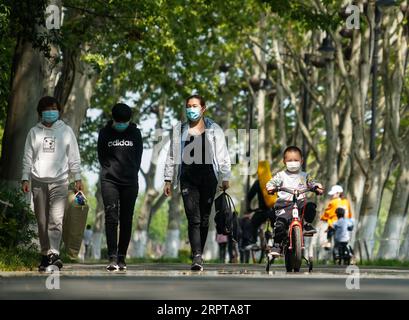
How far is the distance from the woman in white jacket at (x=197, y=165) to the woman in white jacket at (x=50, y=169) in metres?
1.08

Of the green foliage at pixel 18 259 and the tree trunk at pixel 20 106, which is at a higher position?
the tree trunk at pixel 20 106

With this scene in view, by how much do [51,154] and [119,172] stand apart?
749mm

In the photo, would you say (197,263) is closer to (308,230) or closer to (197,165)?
(197,165)

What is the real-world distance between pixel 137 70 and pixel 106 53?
10193 mm

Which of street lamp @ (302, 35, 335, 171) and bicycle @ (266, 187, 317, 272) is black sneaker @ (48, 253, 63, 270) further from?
street lamp @ (302, 35, 335, 171)

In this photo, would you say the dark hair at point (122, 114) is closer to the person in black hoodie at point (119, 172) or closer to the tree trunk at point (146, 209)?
the person in black hoodie at point (119, 172)

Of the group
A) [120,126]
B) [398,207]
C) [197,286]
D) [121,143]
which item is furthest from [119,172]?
[398,207]

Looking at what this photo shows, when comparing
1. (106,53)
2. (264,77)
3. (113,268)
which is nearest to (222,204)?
(113,268)

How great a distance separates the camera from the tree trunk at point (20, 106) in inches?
830

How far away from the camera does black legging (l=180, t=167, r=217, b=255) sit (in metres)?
14.9

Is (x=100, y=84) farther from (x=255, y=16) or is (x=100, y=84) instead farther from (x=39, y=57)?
(x=39, y=57)

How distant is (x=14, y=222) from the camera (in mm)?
16391

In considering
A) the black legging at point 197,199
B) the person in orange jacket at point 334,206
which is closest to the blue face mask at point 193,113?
the black legging at point 197,199
